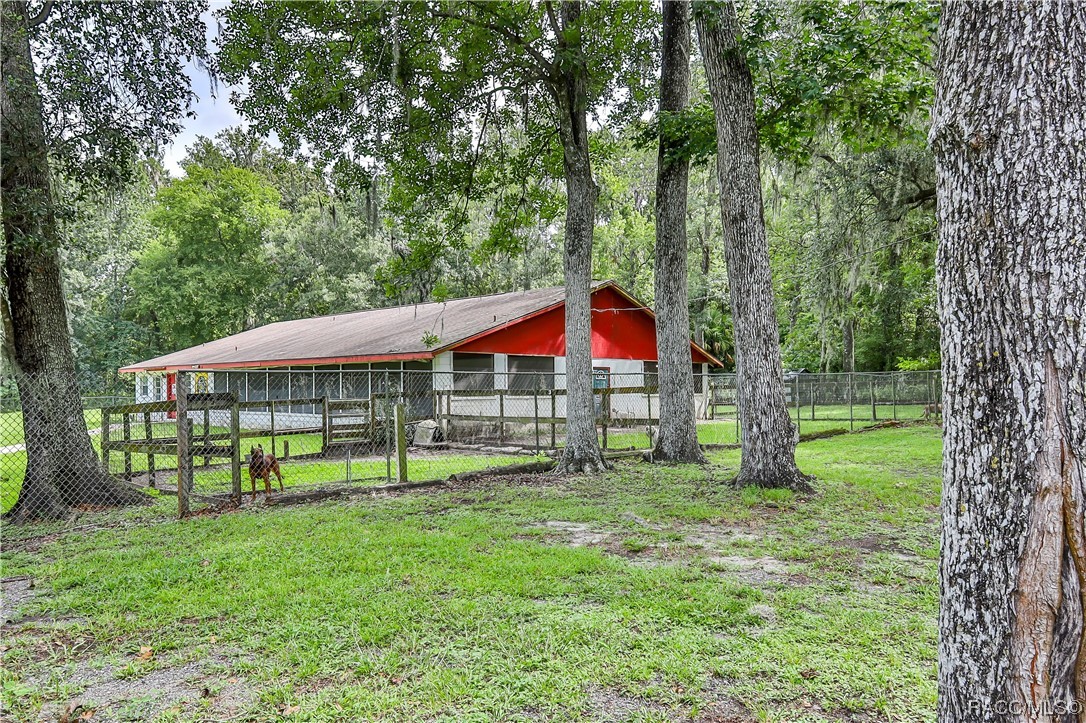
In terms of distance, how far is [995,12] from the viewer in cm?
214

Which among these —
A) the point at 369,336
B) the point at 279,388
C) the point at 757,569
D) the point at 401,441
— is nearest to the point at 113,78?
the point at 401,441

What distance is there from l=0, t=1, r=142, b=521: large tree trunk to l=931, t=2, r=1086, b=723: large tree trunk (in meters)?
8.26

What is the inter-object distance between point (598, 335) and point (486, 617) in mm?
17767

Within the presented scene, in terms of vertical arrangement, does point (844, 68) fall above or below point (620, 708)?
above

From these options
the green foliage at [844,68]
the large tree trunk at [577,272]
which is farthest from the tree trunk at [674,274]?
the green foliage at [844,68]

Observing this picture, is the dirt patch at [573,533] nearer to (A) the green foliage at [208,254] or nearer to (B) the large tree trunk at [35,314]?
(B) the large tree trunk at [35,314]

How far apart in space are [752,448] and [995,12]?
22.3 ft

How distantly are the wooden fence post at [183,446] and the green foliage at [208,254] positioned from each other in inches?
1072

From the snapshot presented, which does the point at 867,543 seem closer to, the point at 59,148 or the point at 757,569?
the point at 757,569

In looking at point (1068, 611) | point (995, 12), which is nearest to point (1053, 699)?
point (1068, 611)

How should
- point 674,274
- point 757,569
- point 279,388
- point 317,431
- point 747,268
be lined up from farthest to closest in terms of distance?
point 279,388 → point 317,431 → point 674,274 → point 747,268 → point 757,569

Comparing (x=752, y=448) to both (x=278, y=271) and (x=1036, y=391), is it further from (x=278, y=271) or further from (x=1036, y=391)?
(x=278, y=271)

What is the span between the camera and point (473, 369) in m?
18.0

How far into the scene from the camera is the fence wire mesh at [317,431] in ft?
25.0
